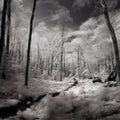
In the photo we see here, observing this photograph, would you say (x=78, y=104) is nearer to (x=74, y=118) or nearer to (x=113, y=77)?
(x=74, y=118)

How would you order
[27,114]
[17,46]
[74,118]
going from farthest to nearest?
[17,46] → [27,114] → [74,118]

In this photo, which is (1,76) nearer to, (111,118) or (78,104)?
(78,104)

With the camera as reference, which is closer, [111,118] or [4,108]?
[111,118]

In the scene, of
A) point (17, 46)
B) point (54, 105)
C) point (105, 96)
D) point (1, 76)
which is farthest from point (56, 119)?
point (17, 46)

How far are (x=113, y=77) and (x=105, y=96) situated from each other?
7.27 meters

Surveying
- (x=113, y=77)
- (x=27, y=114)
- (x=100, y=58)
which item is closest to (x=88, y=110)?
(x=27, y=114)

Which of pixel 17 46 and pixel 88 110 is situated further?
pixel 17 46

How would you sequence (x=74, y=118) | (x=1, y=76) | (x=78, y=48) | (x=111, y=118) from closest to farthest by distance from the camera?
(x=111, y=118) → (x=74, y=118) → (x=1, y=76) → (x=78, y=48)

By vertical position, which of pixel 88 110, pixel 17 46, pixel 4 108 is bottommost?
pixel 4 108

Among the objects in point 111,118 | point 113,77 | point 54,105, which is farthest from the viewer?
point 113,77

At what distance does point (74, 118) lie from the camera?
532 centimetres

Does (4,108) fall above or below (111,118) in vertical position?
below

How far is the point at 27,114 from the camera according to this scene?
242 inches

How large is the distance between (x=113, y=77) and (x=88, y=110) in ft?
29.8
